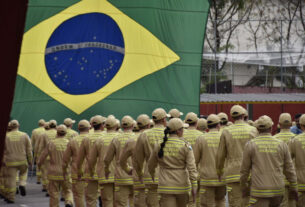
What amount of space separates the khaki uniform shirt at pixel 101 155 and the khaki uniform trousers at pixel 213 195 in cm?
185

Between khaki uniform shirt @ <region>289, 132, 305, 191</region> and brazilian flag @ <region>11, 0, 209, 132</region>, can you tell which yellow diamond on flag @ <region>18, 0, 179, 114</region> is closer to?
brazilian flag @ <region>11, 0, 209, 132</region>

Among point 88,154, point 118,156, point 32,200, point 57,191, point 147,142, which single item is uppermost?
point 147,142

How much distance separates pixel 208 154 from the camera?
36.3ft

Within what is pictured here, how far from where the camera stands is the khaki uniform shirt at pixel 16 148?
16.0 metres

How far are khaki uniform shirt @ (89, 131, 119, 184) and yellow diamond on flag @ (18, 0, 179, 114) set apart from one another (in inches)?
114

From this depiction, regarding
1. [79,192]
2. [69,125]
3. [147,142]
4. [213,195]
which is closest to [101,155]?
[79,192]

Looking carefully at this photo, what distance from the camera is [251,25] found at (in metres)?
41.6

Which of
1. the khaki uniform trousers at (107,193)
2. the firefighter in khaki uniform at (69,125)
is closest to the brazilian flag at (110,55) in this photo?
the firefighter in khaki uniform at (69,125)

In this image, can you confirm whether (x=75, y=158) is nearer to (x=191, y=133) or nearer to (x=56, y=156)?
(x=56, y=156)

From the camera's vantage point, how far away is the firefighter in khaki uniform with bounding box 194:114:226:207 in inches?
435

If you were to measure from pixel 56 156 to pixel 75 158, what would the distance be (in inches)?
37.8

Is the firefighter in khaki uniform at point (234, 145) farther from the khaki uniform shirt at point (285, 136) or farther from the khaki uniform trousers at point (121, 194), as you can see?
the khaki uniform trousers at point (121, 194)

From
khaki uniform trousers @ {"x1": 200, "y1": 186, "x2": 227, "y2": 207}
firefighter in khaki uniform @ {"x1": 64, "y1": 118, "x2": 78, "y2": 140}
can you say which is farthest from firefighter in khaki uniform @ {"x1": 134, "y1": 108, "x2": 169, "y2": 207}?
firefighter in khaki uniform @ {"x1": 64, "y1": 118, "x2": 78, "y2": 140}

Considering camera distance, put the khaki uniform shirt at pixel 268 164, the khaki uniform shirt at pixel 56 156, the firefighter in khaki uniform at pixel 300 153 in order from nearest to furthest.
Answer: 1. the khaki uniform shirt at pixel 268 164
2. the firefighter in khaki uniform at pixel 300 153
3. the khaki uniform shirt at pixel 56 156
